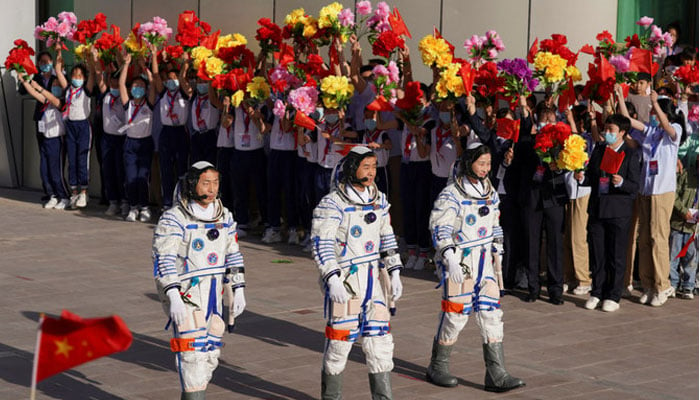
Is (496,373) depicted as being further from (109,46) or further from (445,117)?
(109,46)

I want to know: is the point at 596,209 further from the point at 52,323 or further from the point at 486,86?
the point at 52,323

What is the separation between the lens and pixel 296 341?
11.2 m

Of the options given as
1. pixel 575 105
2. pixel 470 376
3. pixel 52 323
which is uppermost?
pixel 575 105

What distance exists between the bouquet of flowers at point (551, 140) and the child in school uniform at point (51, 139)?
928 centimetres

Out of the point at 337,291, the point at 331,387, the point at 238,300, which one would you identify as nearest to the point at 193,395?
the point at 238,300

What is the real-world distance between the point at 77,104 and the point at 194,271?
1087cm

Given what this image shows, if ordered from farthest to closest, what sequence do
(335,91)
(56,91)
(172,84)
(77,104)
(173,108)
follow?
(56,91)
(77,104)
(173,108)
(172,84)
(335,91)

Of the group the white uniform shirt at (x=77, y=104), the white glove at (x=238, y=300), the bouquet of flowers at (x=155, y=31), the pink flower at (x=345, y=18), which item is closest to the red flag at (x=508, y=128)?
the pink flower at (x=345, y=18)

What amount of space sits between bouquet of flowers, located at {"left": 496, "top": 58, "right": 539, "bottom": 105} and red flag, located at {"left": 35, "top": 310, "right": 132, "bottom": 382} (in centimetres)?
781

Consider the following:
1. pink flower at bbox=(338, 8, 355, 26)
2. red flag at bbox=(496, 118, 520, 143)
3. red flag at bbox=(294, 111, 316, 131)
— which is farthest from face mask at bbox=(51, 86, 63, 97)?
red flag at bbox=(496, 118, 520, 143)

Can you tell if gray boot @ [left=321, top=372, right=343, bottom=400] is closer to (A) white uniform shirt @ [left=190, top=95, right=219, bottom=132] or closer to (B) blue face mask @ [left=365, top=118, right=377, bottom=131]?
(B) blue face mask @ [left=365, top=118, right=377, bottom=131]

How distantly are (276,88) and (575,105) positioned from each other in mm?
3943

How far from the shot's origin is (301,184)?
1616 cm

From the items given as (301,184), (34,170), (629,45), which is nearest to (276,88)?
(301,184)
